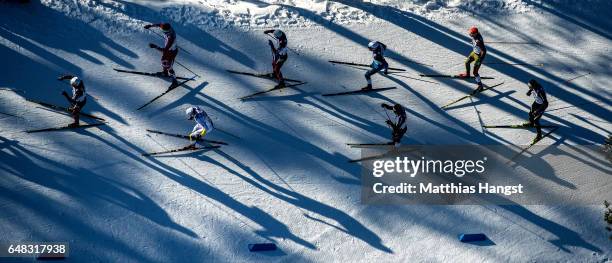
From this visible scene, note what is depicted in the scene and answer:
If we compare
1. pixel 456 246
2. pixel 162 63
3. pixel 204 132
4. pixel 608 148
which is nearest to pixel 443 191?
pixel 456 246

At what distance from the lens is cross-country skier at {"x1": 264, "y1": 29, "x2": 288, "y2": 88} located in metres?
16.2

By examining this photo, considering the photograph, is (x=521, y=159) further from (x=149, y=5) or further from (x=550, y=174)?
(x=149, y=5)

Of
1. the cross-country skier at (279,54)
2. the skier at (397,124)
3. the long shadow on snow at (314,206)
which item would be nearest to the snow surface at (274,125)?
the long shadow on snow at (314,206)

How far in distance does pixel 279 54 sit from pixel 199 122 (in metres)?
2.75

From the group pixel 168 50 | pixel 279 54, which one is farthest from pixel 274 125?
pixel 168 50

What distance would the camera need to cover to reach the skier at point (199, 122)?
14.9 metres

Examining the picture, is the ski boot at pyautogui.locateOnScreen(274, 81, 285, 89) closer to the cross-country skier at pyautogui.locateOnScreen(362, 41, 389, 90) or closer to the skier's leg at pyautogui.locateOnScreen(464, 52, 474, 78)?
the cross-country skier at pyautogui.locateOnScreen(362, 41, 389, 90)

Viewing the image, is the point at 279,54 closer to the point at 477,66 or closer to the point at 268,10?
the point at 268,10

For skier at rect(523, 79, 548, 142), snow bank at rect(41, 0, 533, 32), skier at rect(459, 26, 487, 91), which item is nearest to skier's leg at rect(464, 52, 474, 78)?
skier at rect(459, 26, 487, 91)

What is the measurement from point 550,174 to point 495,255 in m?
2.62

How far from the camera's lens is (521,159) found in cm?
1582

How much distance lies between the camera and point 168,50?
647 inches

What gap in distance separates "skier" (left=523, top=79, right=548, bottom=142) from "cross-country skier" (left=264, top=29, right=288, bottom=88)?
19.1 feet

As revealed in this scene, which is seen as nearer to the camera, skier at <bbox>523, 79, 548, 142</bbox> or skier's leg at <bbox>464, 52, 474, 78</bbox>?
skier at <bbox>523, 79, 548, 142</bbox>
